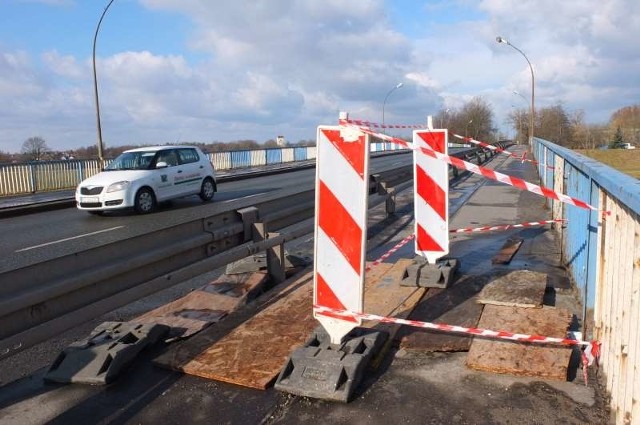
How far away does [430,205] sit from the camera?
5781mm

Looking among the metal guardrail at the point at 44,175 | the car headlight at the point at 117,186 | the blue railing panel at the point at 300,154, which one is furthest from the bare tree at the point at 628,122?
the car headlight at the point at 117,186

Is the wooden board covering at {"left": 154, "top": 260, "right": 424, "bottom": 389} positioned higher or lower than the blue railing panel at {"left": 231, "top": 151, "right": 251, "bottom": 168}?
lower

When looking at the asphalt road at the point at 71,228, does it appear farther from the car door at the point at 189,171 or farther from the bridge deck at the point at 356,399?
the bridge deck at the point at 356,399

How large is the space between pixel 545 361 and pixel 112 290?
10.2 feet

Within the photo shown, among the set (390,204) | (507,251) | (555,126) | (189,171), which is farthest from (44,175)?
(555,126)

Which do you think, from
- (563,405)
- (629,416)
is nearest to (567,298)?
(563,405)

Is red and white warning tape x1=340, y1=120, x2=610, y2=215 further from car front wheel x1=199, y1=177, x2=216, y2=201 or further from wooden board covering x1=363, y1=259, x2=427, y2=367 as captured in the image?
car front wheel x1=199, y1=177, x2=216, y2=201

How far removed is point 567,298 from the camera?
5.14 metres

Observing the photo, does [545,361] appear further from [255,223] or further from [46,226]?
[46,226]

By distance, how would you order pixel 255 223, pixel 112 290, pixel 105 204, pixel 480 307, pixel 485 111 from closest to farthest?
pixel 112 290 → pixel 480 307 → pixel 255 223 → pixel 105 204 → pixel 485 111

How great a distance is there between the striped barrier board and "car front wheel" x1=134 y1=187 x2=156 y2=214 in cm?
1171

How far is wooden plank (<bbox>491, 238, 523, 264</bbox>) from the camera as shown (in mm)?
6686

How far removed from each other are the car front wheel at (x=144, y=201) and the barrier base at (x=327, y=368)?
1176 cm

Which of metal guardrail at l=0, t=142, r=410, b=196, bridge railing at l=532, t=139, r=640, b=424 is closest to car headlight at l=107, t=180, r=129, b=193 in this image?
metal guardrail at l=0, t=142, r=410, b=196
